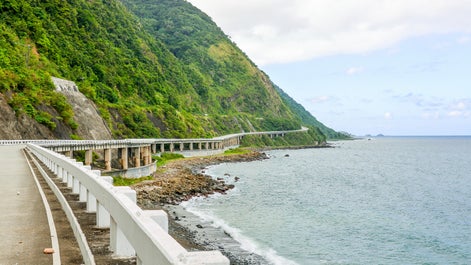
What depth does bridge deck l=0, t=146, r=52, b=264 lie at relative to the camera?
696 cm

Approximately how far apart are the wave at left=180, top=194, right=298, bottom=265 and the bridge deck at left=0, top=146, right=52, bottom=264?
1172 centimetres

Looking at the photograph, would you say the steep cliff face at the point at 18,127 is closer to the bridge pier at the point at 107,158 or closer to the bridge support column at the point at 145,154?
the bridge pier at the point at 107,158

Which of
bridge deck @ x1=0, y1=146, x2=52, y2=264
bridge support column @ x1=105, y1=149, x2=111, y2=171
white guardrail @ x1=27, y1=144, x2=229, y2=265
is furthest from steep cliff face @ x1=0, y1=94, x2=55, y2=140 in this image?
white guardrail @ x1=27, y1=144, x2=229, y2=265

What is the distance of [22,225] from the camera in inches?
366

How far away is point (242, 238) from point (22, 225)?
744 inches

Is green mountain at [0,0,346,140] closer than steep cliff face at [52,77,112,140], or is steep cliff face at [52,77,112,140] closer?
green mountain at [0,0,346,140]

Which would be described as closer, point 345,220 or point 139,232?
point 139,232

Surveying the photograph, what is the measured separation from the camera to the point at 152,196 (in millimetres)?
39438

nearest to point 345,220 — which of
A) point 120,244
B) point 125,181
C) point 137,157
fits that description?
point 125,181

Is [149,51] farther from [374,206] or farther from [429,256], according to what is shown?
[429,256]

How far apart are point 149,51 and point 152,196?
10942 cm

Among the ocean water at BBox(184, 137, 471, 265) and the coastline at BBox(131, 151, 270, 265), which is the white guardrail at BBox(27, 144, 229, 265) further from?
the ocean water at BBox(184, 137, 471, 265)

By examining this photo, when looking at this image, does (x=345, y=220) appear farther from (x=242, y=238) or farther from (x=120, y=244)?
(x=120, y=244)

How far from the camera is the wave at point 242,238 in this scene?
2319 centimetres
